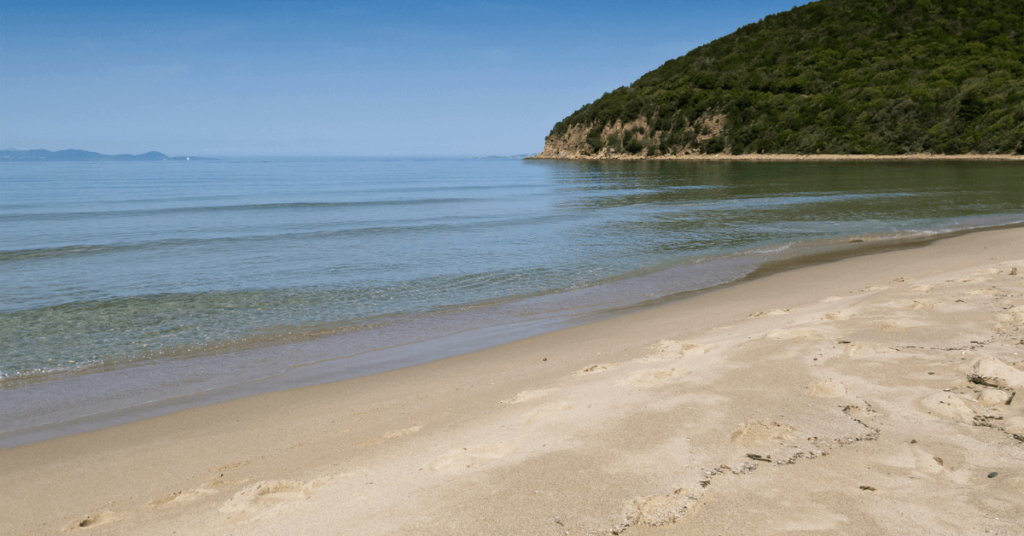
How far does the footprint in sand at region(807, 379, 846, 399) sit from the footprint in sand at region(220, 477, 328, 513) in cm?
375

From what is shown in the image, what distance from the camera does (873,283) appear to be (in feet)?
35.0

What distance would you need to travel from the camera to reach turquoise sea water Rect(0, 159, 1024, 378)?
914 centimetres


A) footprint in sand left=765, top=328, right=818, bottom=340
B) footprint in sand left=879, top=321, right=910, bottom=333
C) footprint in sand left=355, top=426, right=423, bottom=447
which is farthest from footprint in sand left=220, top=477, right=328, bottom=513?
footprint in sand left=879, top=321, right=910, bottom=333

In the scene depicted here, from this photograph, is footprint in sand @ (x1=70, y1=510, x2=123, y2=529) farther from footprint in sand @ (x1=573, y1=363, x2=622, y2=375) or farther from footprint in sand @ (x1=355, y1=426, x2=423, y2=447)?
footprint in sand @ (x1=573, y1=363, x2=622, y2=375)

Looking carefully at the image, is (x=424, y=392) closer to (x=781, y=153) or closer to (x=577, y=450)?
(x=577, y=450)

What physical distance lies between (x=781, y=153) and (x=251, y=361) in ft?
347

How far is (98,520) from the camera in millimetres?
3543

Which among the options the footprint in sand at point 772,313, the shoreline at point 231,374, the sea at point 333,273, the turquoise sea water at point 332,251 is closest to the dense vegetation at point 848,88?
the turquoise sea water at point 332,251

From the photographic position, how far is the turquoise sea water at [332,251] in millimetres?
9141

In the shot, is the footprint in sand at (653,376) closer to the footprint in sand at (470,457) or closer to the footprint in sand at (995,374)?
the footprint in sand at (470,457)

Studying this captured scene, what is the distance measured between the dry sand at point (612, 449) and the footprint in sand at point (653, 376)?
27 mm

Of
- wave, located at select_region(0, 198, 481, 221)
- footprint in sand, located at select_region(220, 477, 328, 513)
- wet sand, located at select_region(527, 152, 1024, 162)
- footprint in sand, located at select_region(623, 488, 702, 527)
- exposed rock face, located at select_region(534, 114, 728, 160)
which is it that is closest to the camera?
footprint in sand, located at select_region(623, 488, 702, 527)

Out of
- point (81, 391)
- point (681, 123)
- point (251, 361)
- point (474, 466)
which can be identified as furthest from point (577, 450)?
point (681, 123)

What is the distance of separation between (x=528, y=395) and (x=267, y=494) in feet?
7.74
